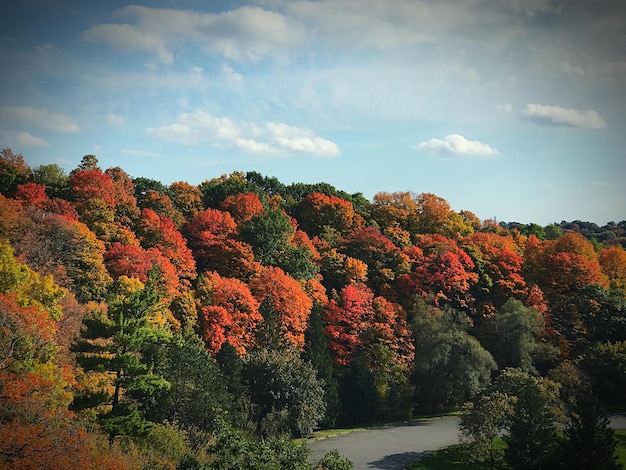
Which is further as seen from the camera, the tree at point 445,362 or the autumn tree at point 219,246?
the autumn tree at point 219,246

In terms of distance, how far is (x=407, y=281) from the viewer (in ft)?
173

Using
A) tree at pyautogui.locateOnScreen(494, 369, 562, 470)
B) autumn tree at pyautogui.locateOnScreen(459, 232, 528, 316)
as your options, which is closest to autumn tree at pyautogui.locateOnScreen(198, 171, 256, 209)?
autumn tree at pyautogui.locateOnScreen(459, 232, 528, 316)

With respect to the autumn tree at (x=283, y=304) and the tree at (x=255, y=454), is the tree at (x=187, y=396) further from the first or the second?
the autumn tree at (x=283, y=304)

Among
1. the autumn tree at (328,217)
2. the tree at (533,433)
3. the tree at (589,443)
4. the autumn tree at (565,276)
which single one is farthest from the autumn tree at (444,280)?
the tree at (589,443)

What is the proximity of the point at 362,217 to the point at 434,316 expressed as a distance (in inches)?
849

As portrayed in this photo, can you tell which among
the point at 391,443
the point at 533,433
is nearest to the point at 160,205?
the point at 391,443

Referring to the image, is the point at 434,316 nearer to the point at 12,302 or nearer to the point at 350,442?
the point at 350,442

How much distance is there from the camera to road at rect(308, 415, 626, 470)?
32.7 metres

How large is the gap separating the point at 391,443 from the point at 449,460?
469 centimetres

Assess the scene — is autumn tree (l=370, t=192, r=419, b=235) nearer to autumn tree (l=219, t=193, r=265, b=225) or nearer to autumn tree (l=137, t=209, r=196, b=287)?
autumn tree (l=219, t=193, r=265, b=225)

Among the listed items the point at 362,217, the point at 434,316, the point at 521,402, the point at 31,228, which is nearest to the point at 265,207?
the point at 362,217

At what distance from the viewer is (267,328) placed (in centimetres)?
4216

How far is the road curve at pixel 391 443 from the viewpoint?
107ft

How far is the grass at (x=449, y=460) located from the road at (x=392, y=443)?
724 millimetres
